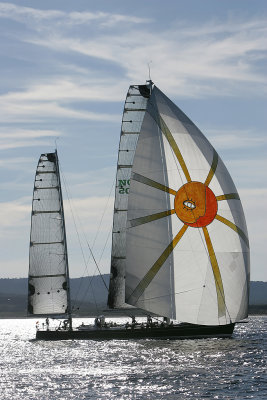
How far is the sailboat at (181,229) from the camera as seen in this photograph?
5881 centimetres

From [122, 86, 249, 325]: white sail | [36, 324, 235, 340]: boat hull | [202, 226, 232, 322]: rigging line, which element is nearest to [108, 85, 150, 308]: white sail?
[36, 324, 235, 340]: boat hull

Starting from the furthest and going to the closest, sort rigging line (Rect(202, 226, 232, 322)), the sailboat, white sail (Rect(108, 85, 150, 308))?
white sail (Rect(108, 85, 150, 308))
rigging line (Rect(202, 226, 232, 322))
the sailboat

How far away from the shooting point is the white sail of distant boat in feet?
193

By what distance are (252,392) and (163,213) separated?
20362 mm

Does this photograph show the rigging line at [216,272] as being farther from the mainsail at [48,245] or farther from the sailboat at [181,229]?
the mainsail at [48,245]

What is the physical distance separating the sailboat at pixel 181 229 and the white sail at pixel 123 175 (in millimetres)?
4715

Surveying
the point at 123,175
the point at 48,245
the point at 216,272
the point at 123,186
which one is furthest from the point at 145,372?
the point at 48,245

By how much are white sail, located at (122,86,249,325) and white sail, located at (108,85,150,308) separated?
214 inches

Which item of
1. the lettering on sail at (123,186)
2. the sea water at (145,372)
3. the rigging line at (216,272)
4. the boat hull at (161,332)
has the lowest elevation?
the sea water at (145,372)

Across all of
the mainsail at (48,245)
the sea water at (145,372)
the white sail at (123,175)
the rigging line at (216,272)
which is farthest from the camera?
the mainsail at (48,245)

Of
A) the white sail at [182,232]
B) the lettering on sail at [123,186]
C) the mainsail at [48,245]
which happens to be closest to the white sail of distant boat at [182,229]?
the white sail at [182,232]

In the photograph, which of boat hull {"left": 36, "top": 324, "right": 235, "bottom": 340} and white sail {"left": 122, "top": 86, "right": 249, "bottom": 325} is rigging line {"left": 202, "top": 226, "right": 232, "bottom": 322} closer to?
white sail {"left": 122, "top": 86, "right": 249, "bottom": 325}

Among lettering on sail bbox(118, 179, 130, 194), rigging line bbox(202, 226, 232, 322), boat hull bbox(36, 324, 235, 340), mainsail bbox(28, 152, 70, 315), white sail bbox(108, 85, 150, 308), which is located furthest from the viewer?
mainsail bbox(28, 152, 70, 315)

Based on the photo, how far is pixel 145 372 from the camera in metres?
49.6
